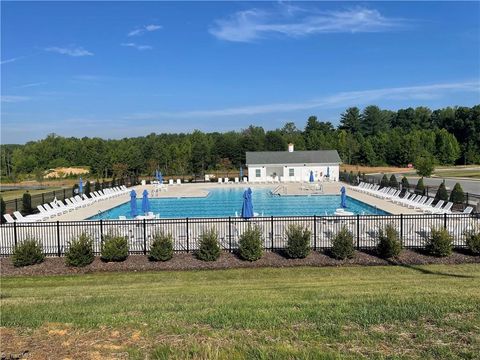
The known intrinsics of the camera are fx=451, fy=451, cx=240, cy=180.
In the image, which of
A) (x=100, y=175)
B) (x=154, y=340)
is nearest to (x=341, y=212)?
(x=154, y=340)

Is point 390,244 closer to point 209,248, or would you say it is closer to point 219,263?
point 219,263

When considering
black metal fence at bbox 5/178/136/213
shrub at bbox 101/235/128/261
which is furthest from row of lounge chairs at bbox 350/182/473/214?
black metal fence at bbox 5/178/136/213

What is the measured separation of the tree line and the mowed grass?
57668 millimetres

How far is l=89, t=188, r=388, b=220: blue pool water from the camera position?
2730cm

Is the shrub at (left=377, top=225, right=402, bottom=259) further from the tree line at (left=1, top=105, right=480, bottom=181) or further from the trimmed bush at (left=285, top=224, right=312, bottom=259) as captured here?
the tree line at (left=1, top=105, right=480, bottom=181)

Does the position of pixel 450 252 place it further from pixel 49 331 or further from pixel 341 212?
pixel 49 331

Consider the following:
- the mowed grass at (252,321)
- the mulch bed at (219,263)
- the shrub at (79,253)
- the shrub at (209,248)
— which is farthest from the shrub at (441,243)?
the shrub at (79,253)

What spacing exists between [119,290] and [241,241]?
4.61 metres

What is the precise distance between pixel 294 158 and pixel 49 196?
101 ft

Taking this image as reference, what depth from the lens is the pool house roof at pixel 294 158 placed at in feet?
186

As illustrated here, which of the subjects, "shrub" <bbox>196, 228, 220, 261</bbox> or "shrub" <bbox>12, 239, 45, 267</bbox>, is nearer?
"shrub" <bbox>12, 239, 45, 267</bbox>

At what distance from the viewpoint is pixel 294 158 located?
57594 millimetres

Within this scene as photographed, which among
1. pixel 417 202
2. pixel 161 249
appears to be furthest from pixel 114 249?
pixel 417 202

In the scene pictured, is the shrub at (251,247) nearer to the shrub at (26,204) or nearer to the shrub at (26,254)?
the shrub at (26,254)
